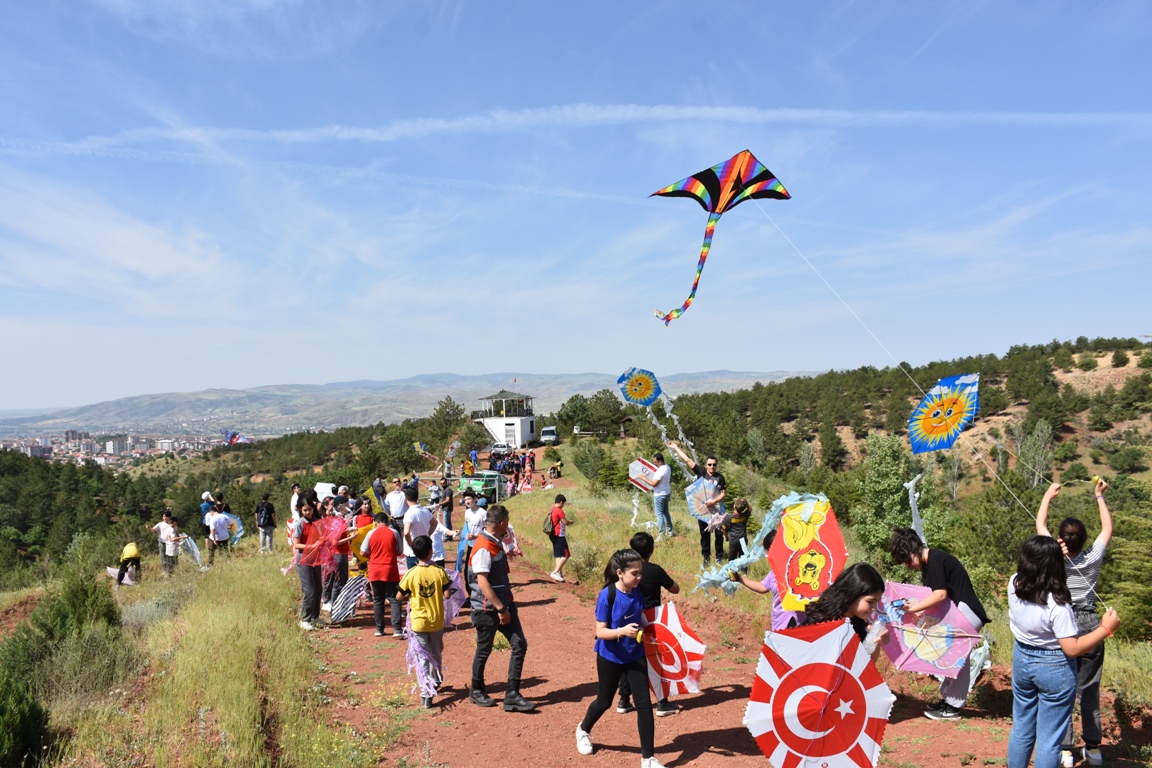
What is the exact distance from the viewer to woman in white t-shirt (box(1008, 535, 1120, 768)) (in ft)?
14.0

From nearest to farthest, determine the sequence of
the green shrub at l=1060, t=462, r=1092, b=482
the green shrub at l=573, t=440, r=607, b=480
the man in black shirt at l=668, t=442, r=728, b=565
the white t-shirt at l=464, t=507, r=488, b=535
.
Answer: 1. the white t-shirt at l=464, t=507, r=488, b=535
2. the man in black shirt at l=668, t=442, r=728, b=565
3. the green shrub at l=573, t=440, r=607, b=480
4. the green shrub at l=1060, t=462, r=1092, b=482

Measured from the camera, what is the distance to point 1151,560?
13.8m

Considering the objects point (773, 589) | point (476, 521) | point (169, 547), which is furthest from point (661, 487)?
point (169, 547)

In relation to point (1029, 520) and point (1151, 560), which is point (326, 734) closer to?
point (1151, 560)

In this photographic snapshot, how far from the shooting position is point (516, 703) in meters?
6.88

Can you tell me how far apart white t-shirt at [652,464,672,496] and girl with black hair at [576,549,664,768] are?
7.97m

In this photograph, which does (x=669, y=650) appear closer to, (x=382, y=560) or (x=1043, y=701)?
(x=1043, y=701)

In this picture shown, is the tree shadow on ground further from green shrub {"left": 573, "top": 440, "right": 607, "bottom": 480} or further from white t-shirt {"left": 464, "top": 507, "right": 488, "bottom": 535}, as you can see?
green shrub {"left": 573, "top": 440, "right": 607, "bottom": 480}

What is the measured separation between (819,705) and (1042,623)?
154cm

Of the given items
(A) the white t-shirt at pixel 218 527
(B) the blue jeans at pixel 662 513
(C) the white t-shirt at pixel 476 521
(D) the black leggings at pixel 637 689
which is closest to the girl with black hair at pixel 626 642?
(D) the black leggings at pixel 637 689

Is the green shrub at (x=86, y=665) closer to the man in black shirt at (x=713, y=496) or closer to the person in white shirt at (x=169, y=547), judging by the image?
the person in white shirt at (x=169, y=547)

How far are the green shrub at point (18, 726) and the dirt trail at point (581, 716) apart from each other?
7.95 feet

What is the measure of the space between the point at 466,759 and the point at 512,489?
2660 cm

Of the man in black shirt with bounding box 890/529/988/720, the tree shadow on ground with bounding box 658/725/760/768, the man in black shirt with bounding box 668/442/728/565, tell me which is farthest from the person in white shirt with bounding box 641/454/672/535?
the man in black shirt with bounding box 890/529/988/720
